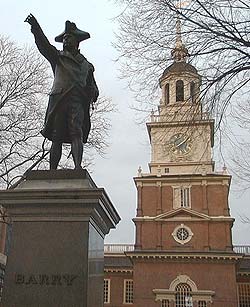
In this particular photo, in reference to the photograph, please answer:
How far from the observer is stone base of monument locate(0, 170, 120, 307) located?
495cm

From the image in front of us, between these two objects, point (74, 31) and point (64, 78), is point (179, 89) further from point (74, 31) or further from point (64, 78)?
point (64, 78)

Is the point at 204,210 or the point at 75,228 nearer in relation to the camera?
the point at 75,228

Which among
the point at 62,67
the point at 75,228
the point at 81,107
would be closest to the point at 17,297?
the point at 75,228

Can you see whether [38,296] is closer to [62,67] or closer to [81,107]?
[81,107]

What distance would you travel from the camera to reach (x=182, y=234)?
34.1 meters

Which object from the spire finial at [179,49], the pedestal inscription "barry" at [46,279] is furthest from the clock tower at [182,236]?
the pedestal inscription "barry" at [46,279]

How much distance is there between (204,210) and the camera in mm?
34344

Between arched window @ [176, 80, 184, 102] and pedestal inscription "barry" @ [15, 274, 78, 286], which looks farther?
arched window @ [176, 80, 184, 102]

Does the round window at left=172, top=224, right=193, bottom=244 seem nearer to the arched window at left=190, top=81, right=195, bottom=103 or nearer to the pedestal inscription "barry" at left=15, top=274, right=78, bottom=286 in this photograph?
the arched window at left=190, top=81, right=195, bottom=103

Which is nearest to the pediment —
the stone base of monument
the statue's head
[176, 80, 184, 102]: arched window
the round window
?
the round window

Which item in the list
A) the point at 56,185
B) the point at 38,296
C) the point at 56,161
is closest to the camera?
the point at 38,296

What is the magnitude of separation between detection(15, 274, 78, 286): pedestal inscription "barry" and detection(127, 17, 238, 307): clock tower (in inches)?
1015

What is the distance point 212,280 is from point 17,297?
96.2 feet

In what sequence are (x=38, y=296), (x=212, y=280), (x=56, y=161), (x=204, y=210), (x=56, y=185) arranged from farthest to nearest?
(x=204, y=210), (x=212, y=280), (x=56, y=161), (x=56, y=185), (x=38, y=296)
